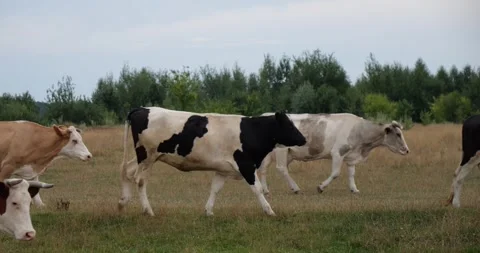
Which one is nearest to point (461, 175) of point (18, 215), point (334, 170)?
point (334, 170)

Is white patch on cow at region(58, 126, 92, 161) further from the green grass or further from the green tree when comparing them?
the green tree

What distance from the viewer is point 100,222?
13625 millimetres

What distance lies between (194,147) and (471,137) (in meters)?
5.38

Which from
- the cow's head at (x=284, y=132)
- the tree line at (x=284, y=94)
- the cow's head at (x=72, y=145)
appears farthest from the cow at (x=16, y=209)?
the tree line at (x=284, y=94)

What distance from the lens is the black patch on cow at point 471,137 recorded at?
15.7 metres

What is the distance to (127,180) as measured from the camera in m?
14.8

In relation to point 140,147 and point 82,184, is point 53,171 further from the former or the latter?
point 140,147

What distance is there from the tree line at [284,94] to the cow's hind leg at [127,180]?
33749 mm

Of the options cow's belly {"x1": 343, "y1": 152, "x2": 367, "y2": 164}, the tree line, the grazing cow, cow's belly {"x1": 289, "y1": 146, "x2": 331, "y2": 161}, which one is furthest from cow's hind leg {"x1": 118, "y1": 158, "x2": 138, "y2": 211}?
the tree line

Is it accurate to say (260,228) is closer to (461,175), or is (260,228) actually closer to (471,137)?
(461,175)

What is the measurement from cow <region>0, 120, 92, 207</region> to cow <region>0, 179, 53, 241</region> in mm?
4367

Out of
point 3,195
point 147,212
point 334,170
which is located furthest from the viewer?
point 334,170

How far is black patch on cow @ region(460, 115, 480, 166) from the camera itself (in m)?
15.7

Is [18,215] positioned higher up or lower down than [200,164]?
lower down
